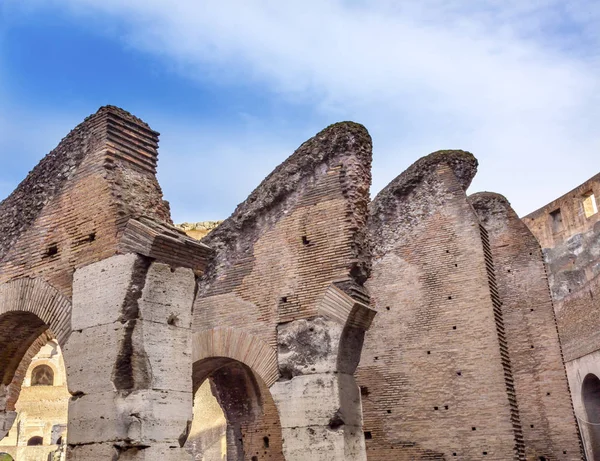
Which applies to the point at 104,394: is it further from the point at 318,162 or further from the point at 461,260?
the point at 461,260

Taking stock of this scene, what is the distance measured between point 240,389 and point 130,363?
580 centimetres

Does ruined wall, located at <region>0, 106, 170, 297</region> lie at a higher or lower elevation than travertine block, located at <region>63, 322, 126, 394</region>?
higher

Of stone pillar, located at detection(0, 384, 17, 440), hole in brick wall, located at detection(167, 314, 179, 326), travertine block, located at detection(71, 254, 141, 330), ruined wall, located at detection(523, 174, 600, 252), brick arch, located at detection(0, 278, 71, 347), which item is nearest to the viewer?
travertine block, located at detection(71, 254, 141, 330)

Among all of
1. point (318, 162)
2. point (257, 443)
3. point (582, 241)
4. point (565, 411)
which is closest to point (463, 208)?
point (318, 162)

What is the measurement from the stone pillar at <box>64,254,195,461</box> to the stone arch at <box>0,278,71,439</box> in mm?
327

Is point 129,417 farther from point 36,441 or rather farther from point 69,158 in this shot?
point 36,441

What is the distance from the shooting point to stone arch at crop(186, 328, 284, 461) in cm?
858

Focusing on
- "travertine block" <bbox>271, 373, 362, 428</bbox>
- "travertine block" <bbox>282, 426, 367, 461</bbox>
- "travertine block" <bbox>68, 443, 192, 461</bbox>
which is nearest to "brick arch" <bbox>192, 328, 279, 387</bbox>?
"travertine block" <bbox>271, 373, 362, 428</bbox>

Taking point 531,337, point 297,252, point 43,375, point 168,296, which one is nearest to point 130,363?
point 168,296

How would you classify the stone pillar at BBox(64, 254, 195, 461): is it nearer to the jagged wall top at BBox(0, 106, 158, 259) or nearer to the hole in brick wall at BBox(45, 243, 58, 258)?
the hole in brick wall at BBox(45, 243, 58, 258)

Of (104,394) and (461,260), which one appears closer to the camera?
(104,394)

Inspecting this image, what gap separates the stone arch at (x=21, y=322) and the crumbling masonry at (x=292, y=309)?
2cm

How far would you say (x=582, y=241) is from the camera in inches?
1201

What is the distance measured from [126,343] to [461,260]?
21.9 ft
